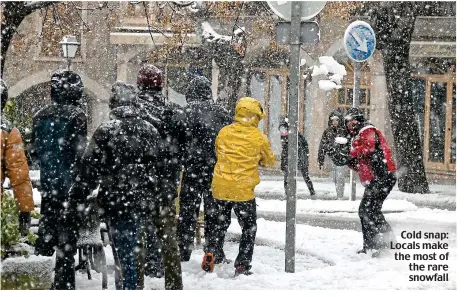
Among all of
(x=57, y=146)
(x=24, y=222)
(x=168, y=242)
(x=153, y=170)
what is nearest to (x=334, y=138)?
(x=57, y=146)

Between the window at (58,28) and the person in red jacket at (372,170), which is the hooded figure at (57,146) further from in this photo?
the window at (58,28)

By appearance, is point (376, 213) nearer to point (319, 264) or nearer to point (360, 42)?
point (319, 264)

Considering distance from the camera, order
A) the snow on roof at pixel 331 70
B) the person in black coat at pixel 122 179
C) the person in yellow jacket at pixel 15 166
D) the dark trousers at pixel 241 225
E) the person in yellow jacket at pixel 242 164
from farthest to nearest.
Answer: the snow on roof at pixel 331 70 < the dark trousers at pixel 241 225 < the person in yellow jacket at pixel 242 164 < the person in yellow jacket at pixel 15 166 < the person in black coat at pixel 122 179

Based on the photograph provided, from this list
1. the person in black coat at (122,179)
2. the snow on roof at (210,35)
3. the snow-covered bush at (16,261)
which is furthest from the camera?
the snow on roof at (210,35)

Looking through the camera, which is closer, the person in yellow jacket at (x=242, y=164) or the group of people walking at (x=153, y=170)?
the group of people walking at (x=153, y=170)

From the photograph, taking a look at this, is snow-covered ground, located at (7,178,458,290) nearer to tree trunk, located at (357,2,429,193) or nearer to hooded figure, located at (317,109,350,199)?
hooded figure, located at (317,109,350,199)

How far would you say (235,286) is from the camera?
7.96 meters

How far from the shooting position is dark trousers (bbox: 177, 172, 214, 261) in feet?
29.0

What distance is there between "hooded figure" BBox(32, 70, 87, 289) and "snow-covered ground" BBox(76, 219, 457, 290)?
61cm

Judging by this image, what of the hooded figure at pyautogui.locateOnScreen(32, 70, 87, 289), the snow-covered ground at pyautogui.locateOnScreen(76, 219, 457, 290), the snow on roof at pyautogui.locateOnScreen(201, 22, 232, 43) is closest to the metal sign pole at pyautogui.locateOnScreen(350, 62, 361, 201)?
the snow-covered ground at pyautogui.locateOnScreen(76, 219, 457, 290)

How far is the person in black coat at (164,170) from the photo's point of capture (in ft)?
23.3

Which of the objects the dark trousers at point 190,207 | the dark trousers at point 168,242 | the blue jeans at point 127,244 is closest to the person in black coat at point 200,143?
the dark trousers at point 190,207

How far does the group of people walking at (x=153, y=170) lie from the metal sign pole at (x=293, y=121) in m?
0.27

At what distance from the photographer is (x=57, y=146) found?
25.1 ft
